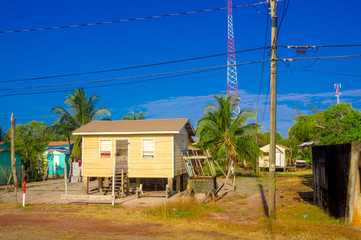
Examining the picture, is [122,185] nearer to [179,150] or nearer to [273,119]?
[179,150]

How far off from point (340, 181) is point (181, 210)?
22.9ft

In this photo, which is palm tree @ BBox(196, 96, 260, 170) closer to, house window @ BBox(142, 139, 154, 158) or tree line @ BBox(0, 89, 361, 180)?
tree line @ BBox(0, 89, 361, 180)

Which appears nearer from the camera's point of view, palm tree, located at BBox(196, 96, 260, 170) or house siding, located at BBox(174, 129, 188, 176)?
house siding, located at BBox(174, 129, 188, 176)

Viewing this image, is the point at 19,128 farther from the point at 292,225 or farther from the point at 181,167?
the point at 292,225

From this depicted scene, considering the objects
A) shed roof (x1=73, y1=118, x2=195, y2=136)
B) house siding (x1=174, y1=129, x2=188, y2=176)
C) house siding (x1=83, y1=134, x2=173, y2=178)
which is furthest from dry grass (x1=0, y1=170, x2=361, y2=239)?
shed roof (x1=73, y1=118, x2=195, y2=136)

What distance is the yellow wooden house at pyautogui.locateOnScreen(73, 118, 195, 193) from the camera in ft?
72.0

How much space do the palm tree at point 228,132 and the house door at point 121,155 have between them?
12332 millimetres

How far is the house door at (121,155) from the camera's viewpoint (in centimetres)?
2252

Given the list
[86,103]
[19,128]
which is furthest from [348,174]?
[19,128]

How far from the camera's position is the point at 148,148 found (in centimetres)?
2233

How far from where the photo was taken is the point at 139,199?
20.8 m

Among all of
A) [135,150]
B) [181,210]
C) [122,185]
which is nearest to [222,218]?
[181,210]

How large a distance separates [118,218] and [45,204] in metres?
6.31

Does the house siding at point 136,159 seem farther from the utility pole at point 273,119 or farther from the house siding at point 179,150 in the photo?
the utility pole at point 273,119
